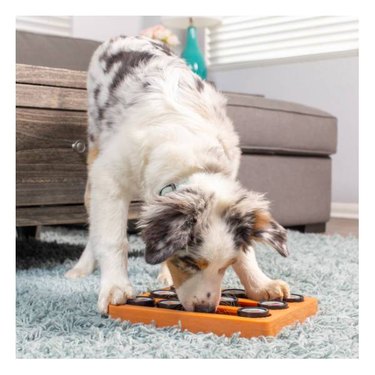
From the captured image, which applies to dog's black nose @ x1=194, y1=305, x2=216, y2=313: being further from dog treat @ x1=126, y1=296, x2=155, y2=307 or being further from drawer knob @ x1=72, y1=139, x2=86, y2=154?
drawer knob @ x1=72, y1=139, x2=86, y2=154

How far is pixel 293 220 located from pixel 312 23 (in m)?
2.29

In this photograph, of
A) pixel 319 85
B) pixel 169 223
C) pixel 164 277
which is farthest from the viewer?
pixel 319 85

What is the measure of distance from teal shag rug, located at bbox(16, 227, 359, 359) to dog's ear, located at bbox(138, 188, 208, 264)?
10.0 inches

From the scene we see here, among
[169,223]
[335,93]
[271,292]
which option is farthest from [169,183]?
[335,93]

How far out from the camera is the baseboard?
19.4ft

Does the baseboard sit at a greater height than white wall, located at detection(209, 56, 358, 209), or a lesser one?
lesser

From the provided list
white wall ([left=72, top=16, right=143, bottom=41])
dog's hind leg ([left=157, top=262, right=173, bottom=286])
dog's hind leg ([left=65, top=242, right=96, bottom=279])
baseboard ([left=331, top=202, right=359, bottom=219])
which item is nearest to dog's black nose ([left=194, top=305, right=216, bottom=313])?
dog's hind leg ([left=157, top=262, right=173, bottom=286])

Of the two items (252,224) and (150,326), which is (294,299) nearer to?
(252,224)

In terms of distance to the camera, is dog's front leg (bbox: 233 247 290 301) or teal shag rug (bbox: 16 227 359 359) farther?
dog's front leg (bbox: 233 247 290 301)

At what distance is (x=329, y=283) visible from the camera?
268 cm

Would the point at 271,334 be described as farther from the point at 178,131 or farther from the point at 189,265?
the point at 178,131

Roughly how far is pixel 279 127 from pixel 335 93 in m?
1.84

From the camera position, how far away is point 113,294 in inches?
83.7

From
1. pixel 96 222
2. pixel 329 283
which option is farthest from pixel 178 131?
pixel 329 283
